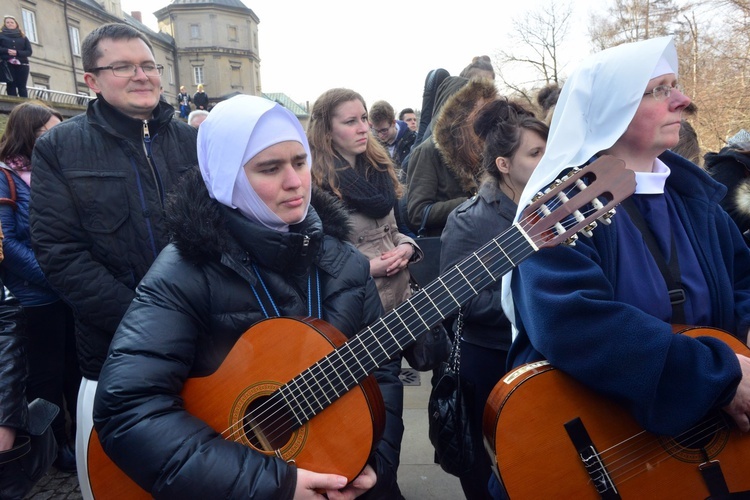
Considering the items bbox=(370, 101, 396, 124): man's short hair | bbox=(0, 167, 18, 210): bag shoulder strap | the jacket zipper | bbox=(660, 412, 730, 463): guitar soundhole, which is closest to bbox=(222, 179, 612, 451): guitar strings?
bbox=(660, 412, 730, 463): guitar soundhole

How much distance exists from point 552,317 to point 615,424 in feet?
1.43

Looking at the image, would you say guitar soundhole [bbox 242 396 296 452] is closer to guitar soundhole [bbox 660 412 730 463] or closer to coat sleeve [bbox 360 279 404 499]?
coat sleeve [bbox 360 279 404 499]

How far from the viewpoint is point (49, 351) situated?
3.32 metres

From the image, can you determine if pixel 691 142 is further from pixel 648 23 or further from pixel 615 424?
pixel 648 23

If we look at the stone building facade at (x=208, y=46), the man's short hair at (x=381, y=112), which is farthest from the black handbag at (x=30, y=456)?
the stone building facade at (x=208, y=46)

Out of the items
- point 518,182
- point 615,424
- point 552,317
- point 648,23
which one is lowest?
point 615,424

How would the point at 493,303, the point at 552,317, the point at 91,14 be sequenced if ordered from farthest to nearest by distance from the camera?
the point at 91,14 → the point at 493,303 → the point at 552,317

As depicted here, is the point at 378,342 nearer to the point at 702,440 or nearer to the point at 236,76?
the point at 702,440

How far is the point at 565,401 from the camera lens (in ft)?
5.28

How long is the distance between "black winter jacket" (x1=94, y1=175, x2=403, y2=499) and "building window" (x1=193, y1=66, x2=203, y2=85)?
6327 centimetres

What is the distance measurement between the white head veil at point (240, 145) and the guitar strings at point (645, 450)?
1370 mm

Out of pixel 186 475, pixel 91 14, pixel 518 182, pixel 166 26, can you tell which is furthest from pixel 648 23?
pixel 166 26

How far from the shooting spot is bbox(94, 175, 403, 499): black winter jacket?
142cm

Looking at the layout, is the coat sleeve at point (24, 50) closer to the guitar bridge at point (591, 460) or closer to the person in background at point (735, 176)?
the person in background at point (735, 176)
